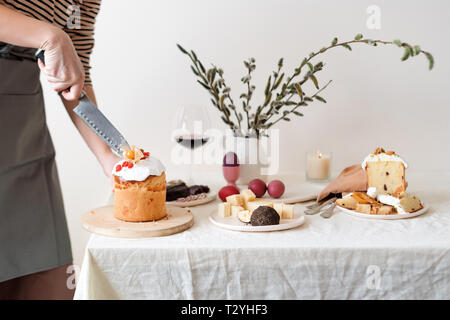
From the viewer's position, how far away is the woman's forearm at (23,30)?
0.98 metres

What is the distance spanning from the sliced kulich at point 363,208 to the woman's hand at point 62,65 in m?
0.73

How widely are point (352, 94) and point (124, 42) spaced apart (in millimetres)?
895

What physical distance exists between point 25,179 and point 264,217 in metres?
0.66

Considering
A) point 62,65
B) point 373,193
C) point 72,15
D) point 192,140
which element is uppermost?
point 72,15

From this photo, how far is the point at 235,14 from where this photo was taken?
Answer: 1.77m

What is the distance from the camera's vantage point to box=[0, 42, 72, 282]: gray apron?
1.19 meters

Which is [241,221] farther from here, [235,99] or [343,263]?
[235,99]

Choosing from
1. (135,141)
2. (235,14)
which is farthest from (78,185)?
(235,14)

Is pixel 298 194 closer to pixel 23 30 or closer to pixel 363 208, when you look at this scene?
pixel 363 208

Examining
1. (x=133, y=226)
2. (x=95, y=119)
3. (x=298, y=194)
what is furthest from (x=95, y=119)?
(x=298, y=194)

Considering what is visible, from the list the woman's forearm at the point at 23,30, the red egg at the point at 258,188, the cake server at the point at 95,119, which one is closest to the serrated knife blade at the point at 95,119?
the cake server at the point at 95,119

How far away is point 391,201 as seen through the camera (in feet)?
3.87

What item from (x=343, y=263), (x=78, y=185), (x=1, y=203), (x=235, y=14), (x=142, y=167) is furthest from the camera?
(x=78, y=185)

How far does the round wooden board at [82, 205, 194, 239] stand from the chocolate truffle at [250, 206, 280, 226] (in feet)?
0.49
